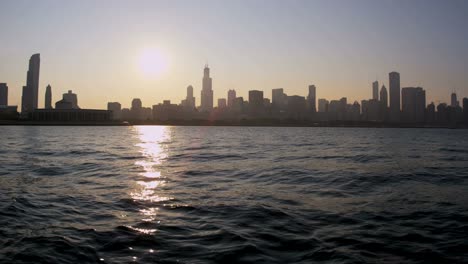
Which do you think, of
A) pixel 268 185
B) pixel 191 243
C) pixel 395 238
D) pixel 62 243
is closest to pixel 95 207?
pixel 62 243

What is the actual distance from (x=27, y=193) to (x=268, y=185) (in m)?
10.9

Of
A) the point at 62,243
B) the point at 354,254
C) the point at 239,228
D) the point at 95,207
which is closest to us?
the point at 354,254

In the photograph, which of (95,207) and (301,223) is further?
(95,207)

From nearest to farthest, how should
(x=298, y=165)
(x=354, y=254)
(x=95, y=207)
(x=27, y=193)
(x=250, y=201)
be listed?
(x=354, y=254)
(x=95, y=207)
(x=250, y=201)
(x=27, y=193)
(x=298, y=165)

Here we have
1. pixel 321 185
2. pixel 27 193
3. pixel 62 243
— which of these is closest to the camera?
pixel 62 243

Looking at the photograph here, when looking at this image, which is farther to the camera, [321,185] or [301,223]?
[321,185]

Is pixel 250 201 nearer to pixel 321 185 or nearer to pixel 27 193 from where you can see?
pixel 321 185

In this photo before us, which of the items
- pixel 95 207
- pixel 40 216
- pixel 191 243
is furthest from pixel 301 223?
pixel 40 216

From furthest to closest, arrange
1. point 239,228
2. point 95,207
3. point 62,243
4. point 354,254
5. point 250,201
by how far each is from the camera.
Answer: point 250,201
point 95,207
point 239,228
point 62,243
point 354,254

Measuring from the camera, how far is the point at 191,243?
9.43 meters

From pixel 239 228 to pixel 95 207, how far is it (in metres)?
5.77

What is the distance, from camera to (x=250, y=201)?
14797 mm

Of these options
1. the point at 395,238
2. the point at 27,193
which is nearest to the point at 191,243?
the point at 395,238

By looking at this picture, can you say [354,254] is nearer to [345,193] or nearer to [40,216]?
[345,193]
